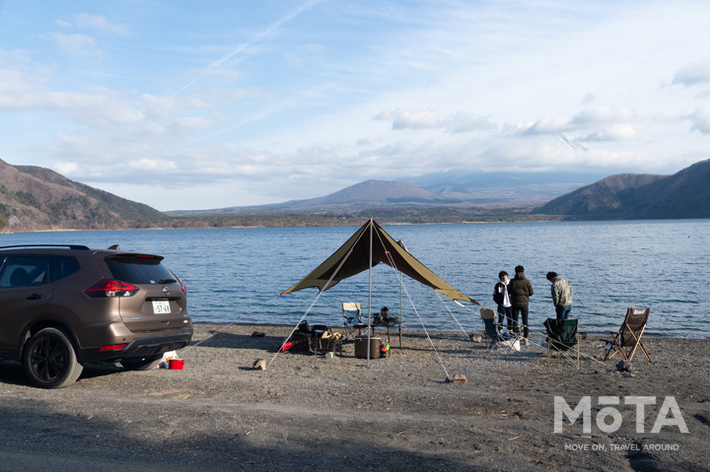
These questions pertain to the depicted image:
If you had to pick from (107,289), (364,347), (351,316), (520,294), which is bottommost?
(364,347)

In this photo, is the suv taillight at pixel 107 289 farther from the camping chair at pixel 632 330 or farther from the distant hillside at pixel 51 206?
the distant hillside at pixel 51 206

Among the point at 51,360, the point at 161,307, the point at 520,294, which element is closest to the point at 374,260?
the point at 520,294

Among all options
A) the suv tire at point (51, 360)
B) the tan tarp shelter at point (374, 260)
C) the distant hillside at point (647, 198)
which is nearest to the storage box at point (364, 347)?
the tan tarp shelter at point (374, 260)

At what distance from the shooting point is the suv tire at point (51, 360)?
23.4 ft

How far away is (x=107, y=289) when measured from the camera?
7.04 metres

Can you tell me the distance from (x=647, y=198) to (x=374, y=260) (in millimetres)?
191306

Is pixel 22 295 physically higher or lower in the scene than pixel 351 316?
higher

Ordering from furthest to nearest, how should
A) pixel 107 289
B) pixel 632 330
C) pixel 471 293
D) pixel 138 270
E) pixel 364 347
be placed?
1. pixel 471 293
2. pixel 364 347
3. pixel 632 330
4. pixel 138 270
5. pixel 107 289

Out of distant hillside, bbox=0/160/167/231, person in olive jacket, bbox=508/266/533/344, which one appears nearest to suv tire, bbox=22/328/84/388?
person in olive jacket, bbox=508/266/533/344

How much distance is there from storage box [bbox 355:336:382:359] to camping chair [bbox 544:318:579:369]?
3355mm

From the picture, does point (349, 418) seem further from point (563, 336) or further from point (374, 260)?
point (374, 260)

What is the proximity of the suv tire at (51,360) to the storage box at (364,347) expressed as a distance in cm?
528

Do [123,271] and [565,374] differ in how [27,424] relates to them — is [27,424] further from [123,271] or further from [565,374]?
[565,374]

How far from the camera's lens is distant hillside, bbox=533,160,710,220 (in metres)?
153
